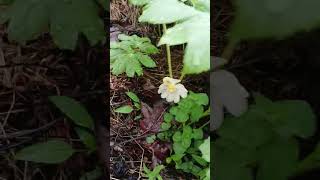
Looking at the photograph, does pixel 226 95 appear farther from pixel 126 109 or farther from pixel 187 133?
pixel 126 109

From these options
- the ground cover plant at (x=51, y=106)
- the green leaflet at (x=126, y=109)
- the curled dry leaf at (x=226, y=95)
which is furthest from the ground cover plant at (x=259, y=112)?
the ground cover plant at (x=51, y=106)

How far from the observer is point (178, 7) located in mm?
1352

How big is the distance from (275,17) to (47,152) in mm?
675

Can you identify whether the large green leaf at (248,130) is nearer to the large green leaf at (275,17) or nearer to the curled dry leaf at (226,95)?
the curled dry leaf at (226,95)

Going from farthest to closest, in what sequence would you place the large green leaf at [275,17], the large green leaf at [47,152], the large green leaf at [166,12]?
the large green leaf at [47,152] < the large green leaf at [166,12] < the large green leaf at [275,17]

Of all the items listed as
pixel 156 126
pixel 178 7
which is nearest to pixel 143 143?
pixel 156 126

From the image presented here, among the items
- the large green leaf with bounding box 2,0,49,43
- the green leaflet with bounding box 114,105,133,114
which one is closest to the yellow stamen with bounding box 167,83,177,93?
the green leaflet with bounding box 114,105,133,114

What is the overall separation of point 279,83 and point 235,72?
11cm

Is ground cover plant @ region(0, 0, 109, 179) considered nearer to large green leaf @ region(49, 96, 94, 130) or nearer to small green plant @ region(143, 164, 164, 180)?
large green leaf @ region(49, 96, 94, 130)

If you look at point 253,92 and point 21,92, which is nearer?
point 253,92

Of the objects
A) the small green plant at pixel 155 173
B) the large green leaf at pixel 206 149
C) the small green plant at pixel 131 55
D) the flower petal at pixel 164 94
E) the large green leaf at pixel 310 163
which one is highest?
the small green plant at pixel 131 55

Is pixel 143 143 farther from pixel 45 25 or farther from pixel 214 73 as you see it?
pixel 45 25

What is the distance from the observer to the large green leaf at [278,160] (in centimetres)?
135

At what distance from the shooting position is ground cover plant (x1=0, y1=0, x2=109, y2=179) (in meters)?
1.47
